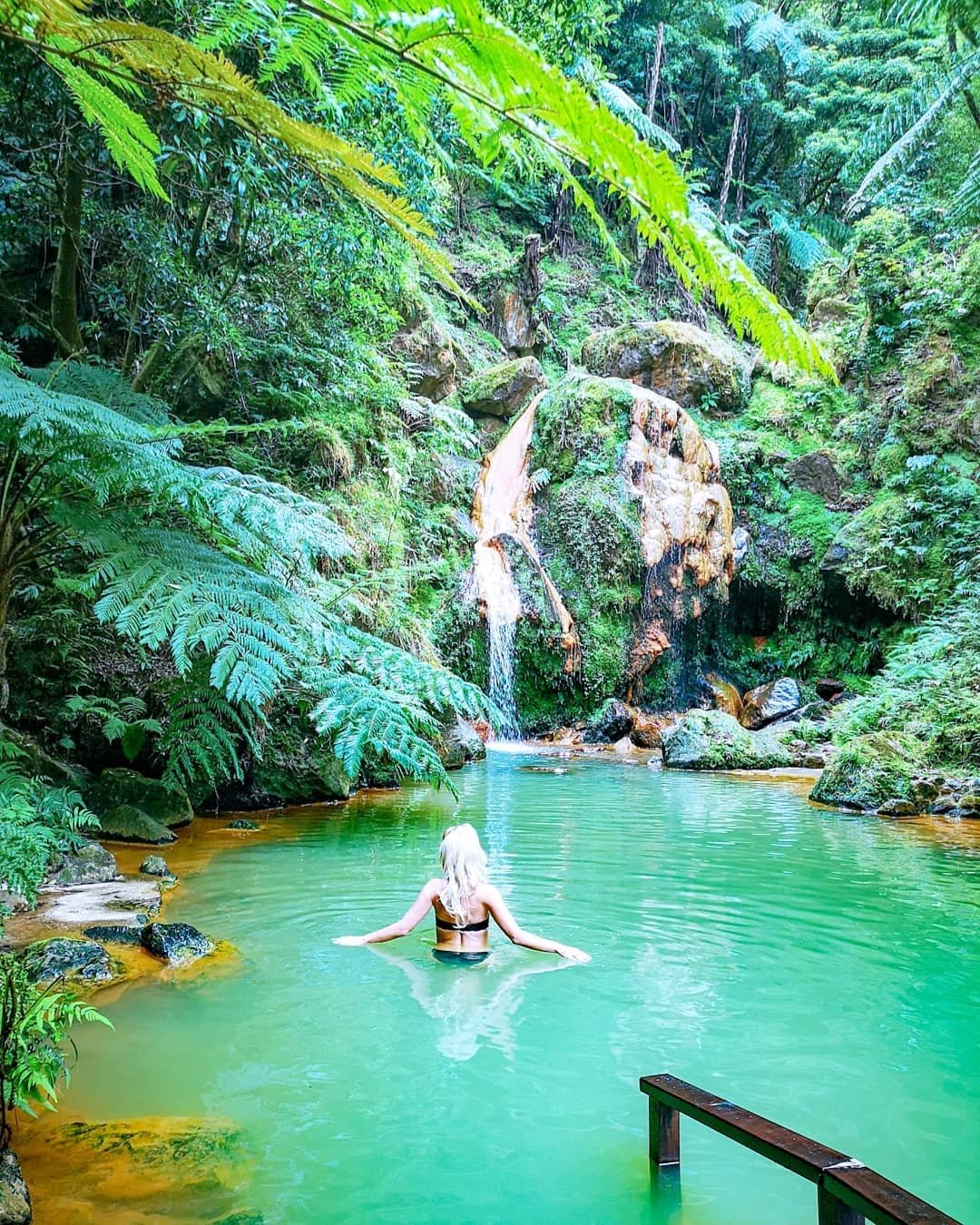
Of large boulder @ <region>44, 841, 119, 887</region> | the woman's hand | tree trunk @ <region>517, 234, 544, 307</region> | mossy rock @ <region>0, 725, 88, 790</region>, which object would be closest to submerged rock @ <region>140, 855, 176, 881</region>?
large boulder @ <region>44, 841, 119, 887</region>

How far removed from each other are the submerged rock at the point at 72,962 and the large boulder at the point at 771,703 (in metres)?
13.0

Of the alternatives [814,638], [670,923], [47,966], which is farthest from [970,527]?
[47,966]

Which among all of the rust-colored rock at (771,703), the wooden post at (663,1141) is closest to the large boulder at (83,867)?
the wooden post at (663,1141)

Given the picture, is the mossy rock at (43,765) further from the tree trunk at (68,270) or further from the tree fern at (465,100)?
the tree fern at (465,100)

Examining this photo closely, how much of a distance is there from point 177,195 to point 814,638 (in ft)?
46.4

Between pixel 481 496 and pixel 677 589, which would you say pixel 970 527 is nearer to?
pixel 677 589

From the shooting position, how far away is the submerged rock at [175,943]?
14.3 ft

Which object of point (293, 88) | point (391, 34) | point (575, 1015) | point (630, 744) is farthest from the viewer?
point (630, 744)

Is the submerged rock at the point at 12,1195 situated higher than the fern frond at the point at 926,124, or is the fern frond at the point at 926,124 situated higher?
the fern frond at the point at 926,124

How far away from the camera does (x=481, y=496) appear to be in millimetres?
17609

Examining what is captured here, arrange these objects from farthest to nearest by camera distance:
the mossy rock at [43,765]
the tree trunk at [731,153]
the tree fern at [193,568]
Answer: the tree trunk at [731,153] < the mossy rock at [43,765] < the tree fern at [193,568]

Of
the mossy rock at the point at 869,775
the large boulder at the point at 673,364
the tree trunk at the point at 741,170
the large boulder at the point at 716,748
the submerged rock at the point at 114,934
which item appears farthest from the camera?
the tree trunk at the point at 741,170

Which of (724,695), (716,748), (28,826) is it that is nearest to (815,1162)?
(28,826)

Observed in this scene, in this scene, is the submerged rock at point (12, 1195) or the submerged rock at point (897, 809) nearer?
the submerged rock at point (12, 1195)
